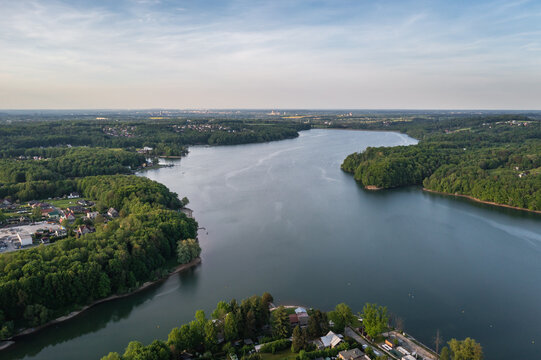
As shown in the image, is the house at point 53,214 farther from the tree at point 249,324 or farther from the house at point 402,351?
the house at point 402,351

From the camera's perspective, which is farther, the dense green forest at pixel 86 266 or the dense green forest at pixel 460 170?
the dense green forest at pixel 460 170

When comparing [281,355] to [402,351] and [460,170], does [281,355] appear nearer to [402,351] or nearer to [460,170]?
[402,351]

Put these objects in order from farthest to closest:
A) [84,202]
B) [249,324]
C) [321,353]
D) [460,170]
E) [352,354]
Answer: [460,170]
[84,202]
[249,324]
[321,353]
[352,354]

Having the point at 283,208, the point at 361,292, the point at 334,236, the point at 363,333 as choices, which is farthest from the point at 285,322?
the point at 283,208

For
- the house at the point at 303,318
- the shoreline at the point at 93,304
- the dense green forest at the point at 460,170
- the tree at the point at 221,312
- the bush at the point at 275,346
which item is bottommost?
the shoreline at the point at 93,304

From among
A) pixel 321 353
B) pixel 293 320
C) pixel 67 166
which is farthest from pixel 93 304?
pixel 67 166

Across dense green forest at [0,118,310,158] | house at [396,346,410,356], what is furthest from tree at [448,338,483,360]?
dense green forest at [0,118,310,158]

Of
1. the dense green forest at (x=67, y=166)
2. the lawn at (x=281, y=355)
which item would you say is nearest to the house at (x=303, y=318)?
the lawn at (x=281, y=355)
